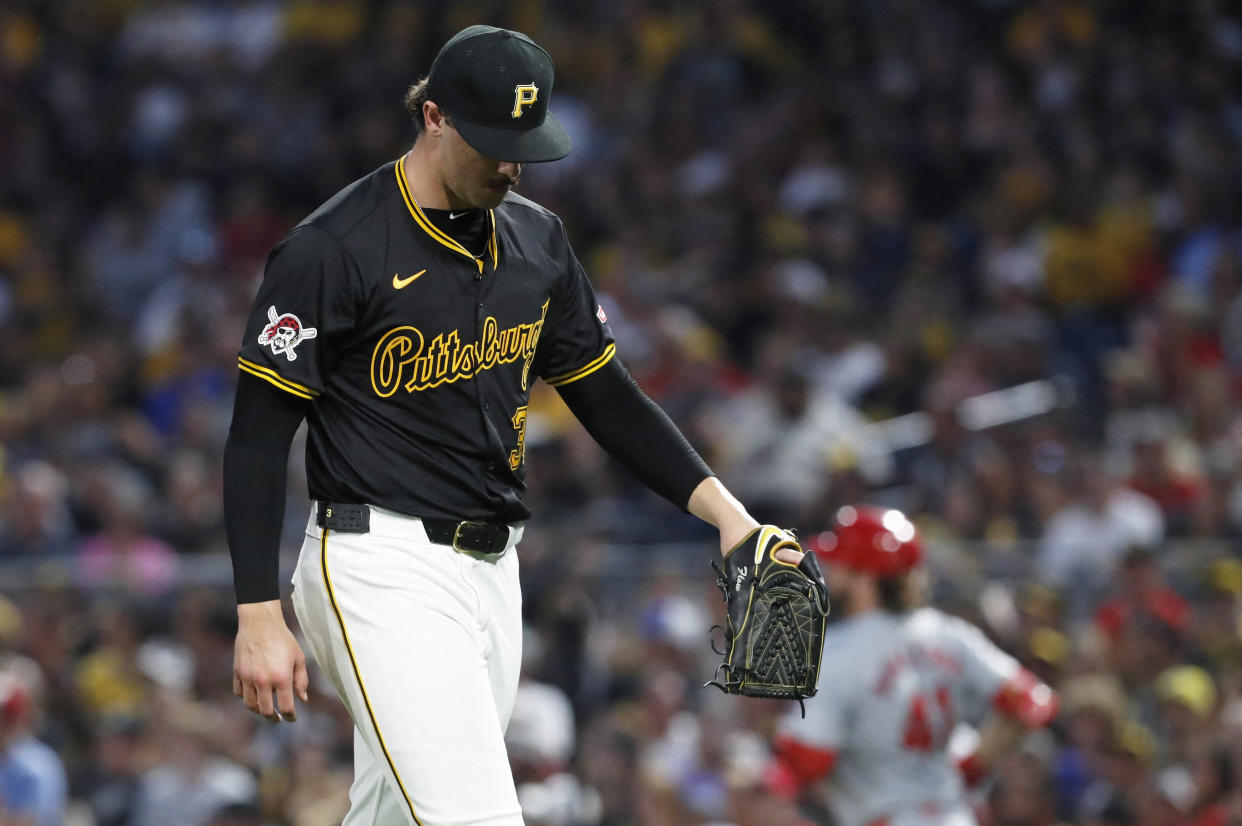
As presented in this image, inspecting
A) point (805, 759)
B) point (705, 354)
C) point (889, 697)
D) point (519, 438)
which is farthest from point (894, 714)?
point (705, 354)

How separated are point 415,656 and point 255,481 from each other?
0.44m

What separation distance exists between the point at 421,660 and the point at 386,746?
6.7 inches

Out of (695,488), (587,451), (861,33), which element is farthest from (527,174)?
(695,488)

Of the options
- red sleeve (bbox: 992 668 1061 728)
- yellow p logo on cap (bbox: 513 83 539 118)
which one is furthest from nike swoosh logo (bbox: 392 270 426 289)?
red sleeve (bbox: 992 668 1061 728)

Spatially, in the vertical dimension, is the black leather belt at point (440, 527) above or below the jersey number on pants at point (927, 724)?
above

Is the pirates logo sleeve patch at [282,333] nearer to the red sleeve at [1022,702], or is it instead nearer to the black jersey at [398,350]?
the black jersey at [398,350]

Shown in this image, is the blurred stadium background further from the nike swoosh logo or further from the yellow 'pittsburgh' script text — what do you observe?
the nike swoosh logo

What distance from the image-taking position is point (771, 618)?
3508 millimetres

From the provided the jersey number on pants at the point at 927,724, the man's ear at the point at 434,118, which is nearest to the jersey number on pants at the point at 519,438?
the man's ear at the point at 434,118

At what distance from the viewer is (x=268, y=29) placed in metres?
14.1

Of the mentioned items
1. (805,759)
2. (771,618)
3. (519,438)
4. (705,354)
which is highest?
(705,354)

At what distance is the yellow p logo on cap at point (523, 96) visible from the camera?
11.0 ft

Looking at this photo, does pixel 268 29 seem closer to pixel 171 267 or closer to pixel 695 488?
pixel 171 267

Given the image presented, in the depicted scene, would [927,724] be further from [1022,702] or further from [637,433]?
[637,433]
